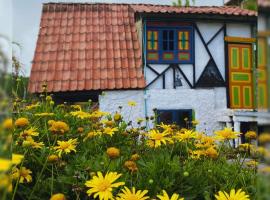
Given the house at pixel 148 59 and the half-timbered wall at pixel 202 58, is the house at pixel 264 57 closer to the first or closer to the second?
the house at pixel 148 59

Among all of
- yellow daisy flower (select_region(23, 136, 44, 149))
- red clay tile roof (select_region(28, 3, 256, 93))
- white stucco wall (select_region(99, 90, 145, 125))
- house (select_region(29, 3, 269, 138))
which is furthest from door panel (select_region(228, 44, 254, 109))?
yellow daisy flower (select_region(23, 136, 44, 149))

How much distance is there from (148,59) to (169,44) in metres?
0.29

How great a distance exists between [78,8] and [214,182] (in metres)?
1.03

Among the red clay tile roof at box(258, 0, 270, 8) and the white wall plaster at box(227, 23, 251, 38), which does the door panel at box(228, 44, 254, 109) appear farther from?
the red clay tile roof at box(258, 0, 270, 8)

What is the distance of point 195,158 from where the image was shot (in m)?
0.56

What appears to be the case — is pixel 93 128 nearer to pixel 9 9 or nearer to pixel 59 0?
pixel 9 9

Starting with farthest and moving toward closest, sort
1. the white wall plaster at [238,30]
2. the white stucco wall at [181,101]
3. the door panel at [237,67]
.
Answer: the white wall plaster at [238,30], the door panel at [237,67], the white stucco wall at [181,101]

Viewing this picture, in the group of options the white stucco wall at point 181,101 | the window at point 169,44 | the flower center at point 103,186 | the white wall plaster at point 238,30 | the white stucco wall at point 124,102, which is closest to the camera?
the flower center at point 103,186

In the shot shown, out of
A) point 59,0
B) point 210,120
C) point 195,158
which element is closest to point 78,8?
point 59,0

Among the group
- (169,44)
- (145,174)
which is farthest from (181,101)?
(145,174)

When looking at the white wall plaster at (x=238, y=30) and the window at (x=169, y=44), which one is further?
the window at (x=169, y=44)

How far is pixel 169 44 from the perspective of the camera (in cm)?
221

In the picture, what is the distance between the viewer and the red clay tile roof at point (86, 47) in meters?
1.42

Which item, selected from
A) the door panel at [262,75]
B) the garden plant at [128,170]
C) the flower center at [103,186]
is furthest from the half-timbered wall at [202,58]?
the door panel at [262,75]
